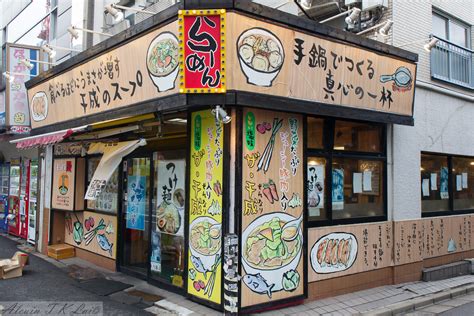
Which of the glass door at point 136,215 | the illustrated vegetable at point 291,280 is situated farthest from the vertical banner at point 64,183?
the illustrated vegetable at point 291,280

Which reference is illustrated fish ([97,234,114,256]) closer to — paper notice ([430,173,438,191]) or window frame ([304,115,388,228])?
window frame ([304,115,388,228])

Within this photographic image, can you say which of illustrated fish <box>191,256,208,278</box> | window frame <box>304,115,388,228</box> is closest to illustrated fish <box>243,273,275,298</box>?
illustrated fish <box>191,256,208,278</box>

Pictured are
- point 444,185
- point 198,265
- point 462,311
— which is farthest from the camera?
point 444,185

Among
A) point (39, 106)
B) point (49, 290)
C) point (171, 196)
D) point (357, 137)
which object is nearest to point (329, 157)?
→ point (357, 137)

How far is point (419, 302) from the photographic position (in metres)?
7.52

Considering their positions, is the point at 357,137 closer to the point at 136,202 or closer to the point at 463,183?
the point at 463,183

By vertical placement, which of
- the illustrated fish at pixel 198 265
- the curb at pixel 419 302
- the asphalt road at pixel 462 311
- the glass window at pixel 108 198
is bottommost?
the asphalt road at pixel 462 311

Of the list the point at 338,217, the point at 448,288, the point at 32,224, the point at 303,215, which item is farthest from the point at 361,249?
the point at 32,224

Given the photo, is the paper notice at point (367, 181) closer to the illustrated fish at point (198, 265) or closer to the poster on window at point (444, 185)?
the poster on window at point (444, 185)

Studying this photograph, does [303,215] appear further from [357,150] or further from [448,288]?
[448,288]

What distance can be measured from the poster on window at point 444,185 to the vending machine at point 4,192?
47.6 ft

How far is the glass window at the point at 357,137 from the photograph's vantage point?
7977 mm

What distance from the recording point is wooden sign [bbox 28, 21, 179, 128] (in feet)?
21.0

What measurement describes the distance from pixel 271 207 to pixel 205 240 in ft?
3.89
